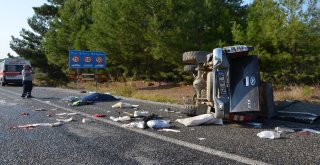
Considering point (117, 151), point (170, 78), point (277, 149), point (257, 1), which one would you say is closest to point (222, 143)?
point (277, 149)

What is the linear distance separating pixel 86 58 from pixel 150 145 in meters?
21.3

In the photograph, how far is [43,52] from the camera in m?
49.7

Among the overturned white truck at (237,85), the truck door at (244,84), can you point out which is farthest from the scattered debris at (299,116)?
the truck door at (244,84)

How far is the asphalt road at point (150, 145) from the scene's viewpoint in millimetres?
5137

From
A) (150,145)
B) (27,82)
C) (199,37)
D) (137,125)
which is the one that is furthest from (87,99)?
(199,37)

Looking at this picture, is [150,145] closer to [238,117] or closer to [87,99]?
[238,117]

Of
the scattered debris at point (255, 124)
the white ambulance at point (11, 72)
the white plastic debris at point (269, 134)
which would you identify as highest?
the white ambulance at point (11, 72)

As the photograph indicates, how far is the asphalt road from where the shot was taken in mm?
5137

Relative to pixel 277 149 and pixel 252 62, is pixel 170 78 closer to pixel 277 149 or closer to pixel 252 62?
pixel 252 62

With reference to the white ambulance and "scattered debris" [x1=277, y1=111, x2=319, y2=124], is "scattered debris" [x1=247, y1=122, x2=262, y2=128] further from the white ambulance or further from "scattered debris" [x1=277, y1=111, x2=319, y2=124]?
the white ambulance

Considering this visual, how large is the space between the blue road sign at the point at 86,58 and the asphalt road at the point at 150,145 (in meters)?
18.6

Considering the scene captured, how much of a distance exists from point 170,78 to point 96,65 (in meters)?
5.09

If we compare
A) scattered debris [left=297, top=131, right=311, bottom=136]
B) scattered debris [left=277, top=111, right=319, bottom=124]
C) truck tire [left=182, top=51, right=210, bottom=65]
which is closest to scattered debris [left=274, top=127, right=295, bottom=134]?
scattered debris [left=297, top=131, right=311, bottom=136]

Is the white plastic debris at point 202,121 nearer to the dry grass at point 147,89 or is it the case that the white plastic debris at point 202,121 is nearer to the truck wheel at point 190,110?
the truck wheel at point 190,110
